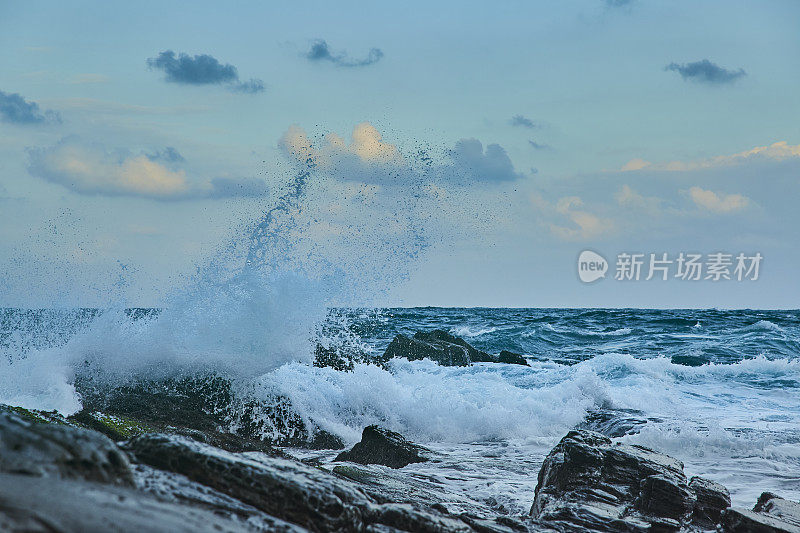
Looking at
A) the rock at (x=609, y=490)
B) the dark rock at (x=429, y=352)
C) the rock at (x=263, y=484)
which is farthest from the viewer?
the dark rock at (x=429, y=352)

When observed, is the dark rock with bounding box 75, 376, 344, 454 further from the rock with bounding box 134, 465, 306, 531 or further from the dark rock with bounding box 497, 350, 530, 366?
the dark rock with bounding box 497, 350, 530, 366

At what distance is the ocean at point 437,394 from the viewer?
A: 7.25m

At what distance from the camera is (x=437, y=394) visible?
10.0 m

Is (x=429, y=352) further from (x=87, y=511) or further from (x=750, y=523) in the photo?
(x=87, y=511)

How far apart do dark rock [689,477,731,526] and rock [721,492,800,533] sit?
335 mm

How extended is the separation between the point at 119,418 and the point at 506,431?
5043 millimetres

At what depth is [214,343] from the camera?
9398 millimetres

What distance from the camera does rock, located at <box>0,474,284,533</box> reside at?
6.57 ft

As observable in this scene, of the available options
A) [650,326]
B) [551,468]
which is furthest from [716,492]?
[650,326]

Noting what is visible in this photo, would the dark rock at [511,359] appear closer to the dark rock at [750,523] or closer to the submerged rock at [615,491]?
the submerged rock at [615,491]

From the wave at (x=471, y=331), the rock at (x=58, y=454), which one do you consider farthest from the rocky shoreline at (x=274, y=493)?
the wave at (x=471, y=331)

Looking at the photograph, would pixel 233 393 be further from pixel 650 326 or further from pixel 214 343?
pixel 650 326

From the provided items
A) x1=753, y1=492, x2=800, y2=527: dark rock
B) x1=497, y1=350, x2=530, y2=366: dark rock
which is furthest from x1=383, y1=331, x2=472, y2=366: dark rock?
x1=753, y1=492, x2=800, y2=527: dark rock

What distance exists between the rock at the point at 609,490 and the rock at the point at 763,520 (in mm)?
417
